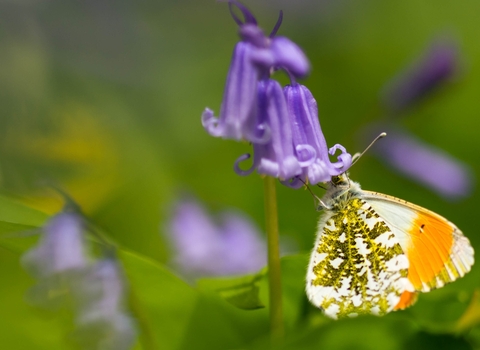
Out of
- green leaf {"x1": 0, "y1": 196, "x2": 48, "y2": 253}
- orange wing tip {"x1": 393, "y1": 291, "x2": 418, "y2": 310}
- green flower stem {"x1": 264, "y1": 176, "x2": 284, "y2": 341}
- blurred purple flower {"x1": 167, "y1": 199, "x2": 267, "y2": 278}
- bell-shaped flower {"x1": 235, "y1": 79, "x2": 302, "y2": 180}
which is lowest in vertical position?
orange wing tip {"x1": 393, "y1": 291, "x2": 418, "y2": 310}

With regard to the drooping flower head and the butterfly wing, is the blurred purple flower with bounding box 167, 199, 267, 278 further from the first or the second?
the drooping flower head

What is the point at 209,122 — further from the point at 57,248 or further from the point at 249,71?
the point at 57,248

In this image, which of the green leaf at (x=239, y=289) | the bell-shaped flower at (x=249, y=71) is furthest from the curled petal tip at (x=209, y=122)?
the green leaf at (x=239, y=289)

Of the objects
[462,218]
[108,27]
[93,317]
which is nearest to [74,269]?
[93,317]

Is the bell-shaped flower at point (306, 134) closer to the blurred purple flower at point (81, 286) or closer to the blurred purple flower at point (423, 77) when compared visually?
the blurred purple flower at point (81, 286)

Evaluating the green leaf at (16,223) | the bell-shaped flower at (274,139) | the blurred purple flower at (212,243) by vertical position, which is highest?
the blurred purple flower at (212,243)

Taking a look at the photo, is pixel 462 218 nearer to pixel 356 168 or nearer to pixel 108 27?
pixel 356 168

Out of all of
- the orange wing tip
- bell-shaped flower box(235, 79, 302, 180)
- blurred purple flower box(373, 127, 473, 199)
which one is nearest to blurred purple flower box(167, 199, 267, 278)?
blurred purple flower box(373, 127, 473, 199)
